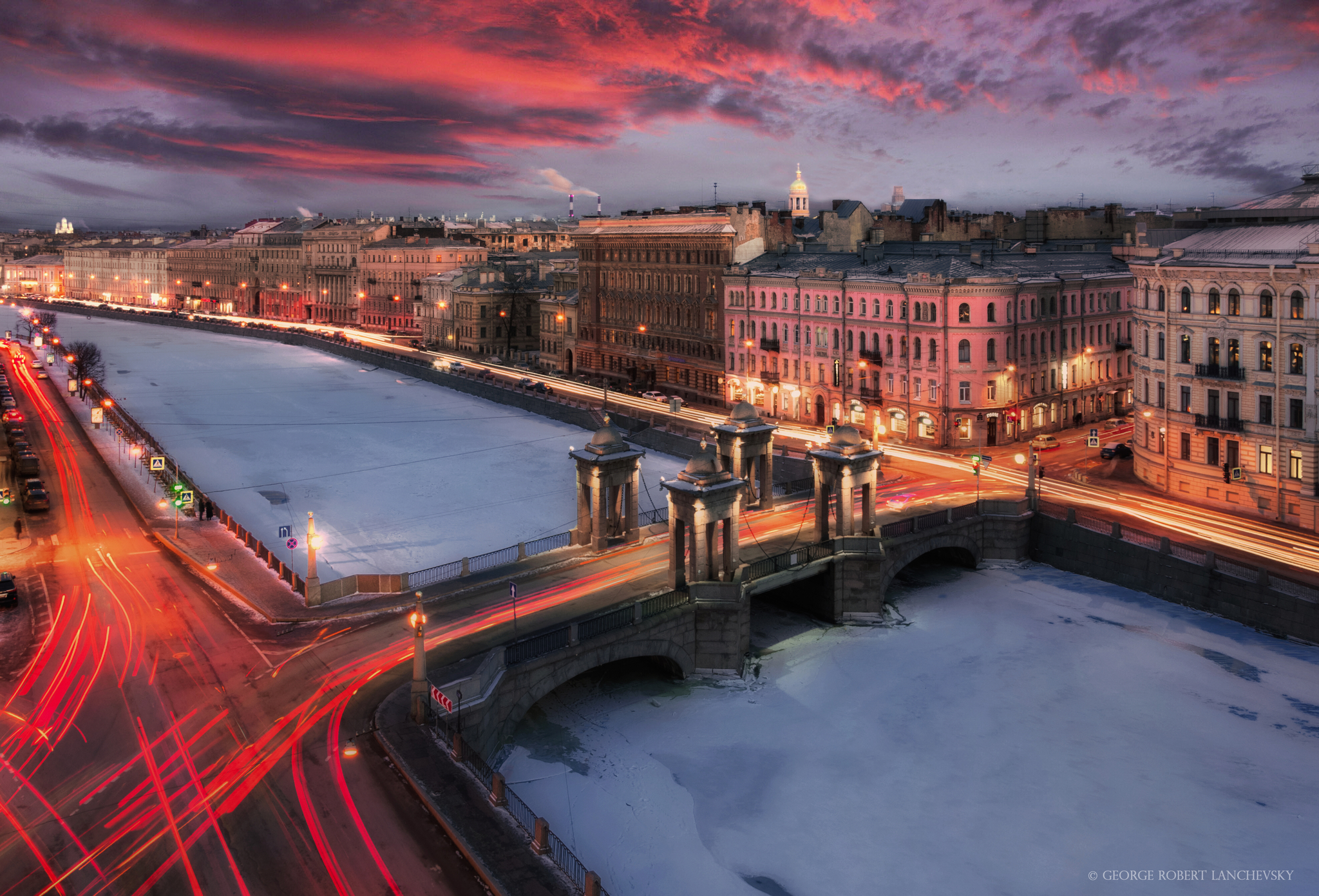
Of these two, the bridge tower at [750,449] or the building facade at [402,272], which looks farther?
the building facade at [402,272]

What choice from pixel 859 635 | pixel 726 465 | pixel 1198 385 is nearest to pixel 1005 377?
pixel 1198 385

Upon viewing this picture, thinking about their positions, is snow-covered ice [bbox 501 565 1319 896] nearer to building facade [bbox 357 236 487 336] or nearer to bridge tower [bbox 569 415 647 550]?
bridge tower [bbox 569 415 647 550]

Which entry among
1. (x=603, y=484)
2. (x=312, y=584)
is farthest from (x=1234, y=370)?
(x=312, y=584)

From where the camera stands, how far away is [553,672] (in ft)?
106

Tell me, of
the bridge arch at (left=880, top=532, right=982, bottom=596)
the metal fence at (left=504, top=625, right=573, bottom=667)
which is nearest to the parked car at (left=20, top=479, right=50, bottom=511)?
the metal fence at (left=504, top=625, right=573, bottom=667)

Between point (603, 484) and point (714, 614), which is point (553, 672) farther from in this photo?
point (603, 484)

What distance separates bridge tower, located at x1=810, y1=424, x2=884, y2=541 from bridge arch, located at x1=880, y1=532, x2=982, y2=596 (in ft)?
6.80

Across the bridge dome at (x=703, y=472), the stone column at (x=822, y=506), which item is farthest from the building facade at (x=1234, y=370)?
the bridge dome at (x=703, y=472)

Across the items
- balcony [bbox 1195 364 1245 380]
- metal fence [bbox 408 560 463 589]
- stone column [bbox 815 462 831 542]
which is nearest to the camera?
metal fence [bbox 408 560 463 589]

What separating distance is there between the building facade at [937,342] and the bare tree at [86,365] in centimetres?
6698

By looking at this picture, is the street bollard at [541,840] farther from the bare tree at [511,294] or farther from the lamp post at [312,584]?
the bare tree at [511,294]

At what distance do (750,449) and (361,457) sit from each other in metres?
36.0

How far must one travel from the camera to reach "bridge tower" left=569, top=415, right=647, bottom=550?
142 ft

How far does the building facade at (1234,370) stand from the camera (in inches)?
1921
